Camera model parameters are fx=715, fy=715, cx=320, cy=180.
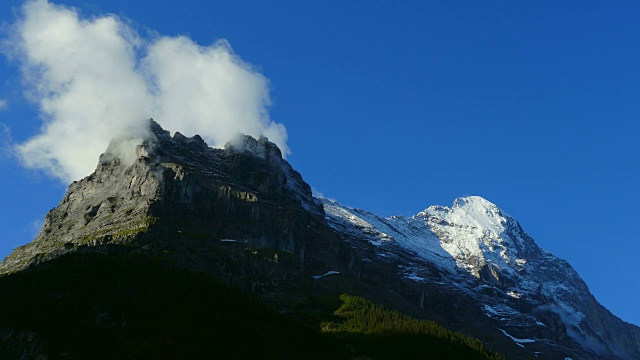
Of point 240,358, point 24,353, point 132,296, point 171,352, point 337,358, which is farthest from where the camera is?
point 337,358

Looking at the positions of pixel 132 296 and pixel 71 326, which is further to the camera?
pixel 132 296

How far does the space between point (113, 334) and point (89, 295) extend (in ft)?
53.3

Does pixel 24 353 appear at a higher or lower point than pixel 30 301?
lower

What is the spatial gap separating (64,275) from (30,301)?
20.7 m

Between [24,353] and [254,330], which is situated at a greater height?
[254,330]

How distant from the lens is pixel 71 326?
541ft

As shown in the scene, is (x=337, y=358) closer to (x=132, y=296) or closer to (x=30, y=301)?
(x=132, y=296)

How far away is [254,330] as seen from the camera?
193m

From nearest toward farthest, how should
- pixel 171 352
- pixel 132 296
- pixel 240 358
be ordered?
pixel 171 352 < pixel 240 358 < pixel 132 296

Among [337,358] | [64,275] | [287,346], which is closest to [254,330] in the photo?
[287,346]

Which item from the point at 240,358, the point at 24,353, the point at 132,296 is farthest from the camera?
the point at 132,296

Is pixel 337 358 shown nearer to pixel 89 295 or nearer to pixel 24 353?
pixel 89 295

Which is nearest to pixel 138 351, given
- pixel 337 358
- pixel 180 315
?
pixel 180 315

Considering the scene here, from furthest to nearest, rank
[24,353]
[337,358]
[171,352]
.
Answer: [337,358], [171,352], [24,353]
